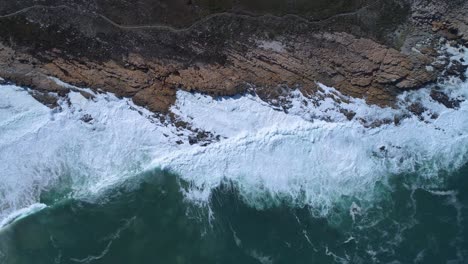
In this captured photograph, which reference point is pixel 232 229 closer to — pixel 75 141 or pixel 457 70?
pixel 75 141

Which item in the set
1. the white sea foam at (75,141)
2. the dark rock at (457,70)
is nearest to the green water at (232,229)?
the white sea foam at (75,141)

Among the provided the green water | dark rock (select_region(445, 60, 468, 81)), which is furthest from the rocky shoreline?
the green water

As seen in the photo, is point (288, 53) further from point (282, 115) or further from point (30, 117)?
point (30, 117)

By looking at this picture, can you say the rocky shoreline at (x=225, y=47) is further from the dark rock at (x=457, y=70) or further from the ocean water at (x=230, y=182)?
the ocean water at (x=230, y=182)

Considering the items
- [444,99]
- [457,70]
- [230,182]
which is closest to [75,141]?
[230,182]

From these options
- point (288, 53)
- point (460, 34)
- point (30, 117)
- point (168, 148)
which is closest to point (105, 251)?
Result: point (168, 148)

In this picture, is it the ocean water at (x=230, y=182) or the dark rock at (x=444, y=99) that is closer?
the ocean water at (x=230, y=182)

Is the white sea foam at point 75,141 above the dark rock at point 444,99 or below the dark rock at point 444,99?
below
